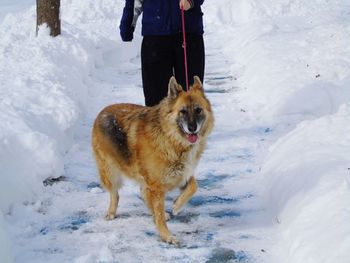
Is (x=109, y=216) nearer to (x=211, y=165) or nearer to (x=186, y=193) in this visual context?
(x=186, y=193)

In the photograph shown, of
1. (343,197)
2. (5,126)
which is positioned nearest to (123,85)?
(5,126)

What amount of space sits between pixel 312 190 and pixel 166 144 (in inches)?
50.1

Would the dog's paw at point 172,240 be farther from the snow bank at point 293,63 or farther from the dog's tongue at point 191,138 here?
the snow bank at point 293,63

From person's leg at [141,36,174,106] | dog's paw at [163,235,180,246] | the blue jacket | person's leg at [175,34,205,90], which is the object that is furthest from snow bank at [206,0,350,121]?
dog's paw at [163,235,180,246]

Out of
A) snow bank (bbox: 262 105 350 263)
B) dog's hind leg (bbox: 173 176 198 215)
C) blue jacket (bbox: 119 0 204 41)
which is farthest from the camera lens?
blue jacket (bbox: 119 0 204 41)

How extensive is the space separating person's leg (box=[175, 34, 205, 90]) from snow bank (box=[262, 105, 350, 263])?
1276 mm

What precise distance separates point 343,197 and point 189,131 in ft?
4.19

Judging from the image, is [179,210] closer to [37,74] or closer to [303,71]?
[37,74]

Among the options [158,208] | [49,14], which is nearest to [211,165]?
[158,208]

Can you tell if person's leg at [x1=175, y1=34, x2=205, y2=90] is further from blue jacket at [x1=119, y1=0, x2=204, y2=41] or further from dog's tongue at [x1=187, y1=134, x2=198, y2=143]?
dog's tongue at [x1=187, y1=134, x2=198, y2=143]

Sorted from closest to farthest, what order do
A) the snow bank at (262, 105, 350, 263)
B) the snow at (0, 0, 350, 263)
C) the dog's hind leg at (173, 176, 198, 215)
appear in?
1. the snow bank at (262, 105, 350, 263)
2. the snow at (0, 0, 350, 263)
3. the dog's hind leg at (173, 176, 198, 215)

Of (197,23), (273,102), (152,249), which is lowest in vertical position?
(152,249)

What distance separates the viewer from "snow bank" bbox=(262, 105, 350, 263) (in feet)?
11.5

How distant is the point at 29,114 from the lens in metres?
6.16
